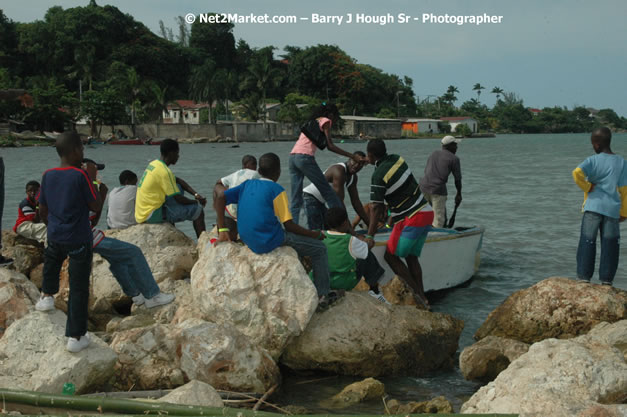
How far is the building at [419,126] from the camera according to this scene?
120438mm

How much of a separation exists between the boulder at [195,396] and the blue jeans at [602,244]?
201 inches

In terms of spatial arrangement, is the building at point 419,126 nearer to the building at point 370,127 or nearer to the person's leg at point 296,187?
the building at point 370,127

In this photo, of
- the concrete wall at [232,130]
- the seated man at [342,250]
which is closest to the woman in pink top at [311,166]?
the seated man at [342,250]

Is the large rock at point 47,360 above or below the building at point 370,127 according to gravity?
below

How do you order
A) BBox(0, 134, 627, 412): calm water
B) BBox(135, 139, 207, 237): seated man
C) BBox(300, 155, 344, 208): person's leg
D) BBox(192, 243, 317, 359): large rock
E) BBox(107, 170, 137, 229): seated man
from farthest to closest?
1. BBox(107, 170, 137, 229): seated man
2. BBox(135, 139, 207, 237): seated man
3. BBox(300, 155, 344, 208): person's leg
4. BBox(0, 134, 627, 412): calm water
5. BBox(192, 243, 317, 359): large rock

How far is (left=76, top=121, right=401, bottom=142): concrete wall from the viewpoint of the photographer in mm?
84938

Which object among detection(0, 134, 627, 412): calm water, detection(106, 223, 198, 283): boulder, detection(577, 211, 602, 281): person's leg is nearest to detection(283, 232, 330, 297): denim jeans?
detection(0, 134, 627, 412): calm water

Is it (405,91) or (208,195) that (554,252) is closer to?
(208,195)

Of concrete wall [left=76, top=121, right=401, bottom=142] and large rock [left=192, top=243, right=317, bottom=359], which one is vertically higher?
concrete wall [left=76, top=121, right=401, bottom=142]

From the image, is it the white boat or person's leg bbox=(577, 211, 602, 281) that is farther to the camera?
the white boat

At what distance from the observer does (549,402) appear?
4.73 metres

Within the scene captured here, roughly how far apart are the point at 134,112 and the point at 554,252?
254ft

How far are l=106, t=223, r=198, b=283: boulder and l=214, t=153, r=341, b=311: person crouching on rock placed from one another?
1859 millimetres

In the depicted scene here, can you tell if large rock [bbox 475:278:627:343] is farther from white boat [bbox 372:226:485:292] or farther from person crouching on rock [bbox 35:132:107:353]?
person crouching on rock [bbox 35:132:107:353]
